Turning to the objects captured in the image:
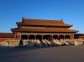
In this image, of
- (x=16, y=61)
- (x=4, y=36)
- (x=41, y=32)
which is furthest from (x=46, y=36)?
(x=16, y=61)

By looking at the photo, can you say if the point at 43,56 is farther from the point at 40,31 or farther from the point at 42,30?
the point at 42,30

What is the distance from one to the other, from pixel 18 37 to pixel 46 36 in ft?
25.1

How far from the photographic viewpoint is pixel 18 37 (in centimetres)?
5053

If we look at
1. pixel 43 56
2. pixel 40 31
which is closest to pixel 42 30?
pixel 40 31

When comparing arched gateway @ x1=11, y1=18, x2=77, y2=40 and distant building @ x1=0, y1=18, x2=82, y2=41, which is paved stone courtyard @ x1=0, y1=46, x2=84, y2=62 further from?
arched gateway @ x1=11, y1=18, x2=77, y2=40

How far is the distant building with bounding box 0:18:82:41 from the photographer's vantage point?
50.7 metres

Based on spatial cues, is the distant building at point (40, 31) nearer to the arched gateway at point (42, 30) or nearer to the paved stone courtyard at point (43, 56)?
the arched gateway at point (42, 30)

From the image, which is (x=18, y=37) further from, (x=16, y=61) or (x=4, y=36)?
(x=16, y=61)

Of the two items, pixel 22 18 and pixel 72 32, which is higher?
pixel 22 18

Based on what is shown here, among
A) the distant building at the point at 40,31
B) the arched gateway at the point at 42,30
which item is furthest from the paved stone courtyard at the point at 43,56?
the arched gateway at the point at 42,30

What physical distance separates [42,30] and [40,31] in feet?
2.70

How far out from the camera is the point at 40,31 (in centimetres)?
5184

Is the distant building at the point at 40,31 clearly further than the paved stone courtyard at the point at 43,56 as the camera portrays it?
Yes

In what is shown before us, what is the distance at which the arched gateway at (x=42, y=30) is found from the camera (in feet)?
168
